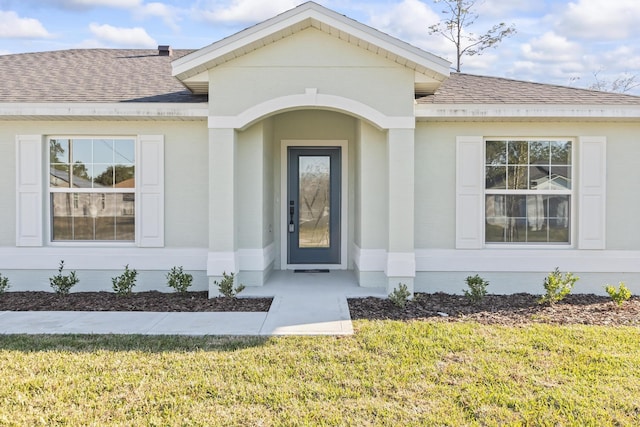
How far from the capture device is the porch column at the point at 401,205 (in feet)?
24.2

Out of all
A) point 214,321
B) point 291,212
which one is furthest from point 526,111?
point 214,321

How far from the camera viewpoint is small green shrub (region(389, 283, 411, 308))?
6.70 metres

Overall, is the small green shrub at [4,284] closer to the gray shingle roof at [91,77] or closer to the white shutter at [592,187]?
the gray shingle roof at [91,77]

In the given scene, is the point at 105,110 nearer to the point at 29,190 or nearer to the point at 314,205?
the point at 29,190

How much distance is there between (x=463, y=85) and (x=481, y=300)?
4.37 metres

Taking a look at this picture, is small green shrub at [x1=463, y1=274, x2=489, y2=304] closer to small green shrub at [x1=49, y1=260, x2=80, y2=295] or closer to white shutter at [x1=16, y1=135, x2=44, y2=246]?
small green shrub at [x1=49, y1=260, x2=80, y2=295]

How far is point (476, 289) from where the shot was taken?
7.19 m

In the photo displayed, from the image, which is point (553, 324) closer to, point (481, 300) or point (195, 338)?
point (481, 300)

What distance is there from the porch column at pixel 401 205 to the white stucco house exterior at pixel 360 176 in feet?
0.08

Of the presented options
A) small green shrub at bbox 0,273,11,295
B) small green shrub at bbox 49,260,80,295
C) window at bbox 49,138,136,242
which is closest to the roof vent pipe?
window at bbox 49,138,136,242

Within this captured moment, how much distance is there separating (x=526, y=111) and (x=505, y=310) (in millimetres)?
3394

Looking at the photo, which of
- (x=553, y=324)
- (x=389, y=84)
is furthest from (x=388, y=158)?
(x=553, y=324)

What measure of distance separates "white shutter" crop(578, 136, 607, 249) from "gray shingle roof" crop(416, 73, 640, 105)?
0.74 m

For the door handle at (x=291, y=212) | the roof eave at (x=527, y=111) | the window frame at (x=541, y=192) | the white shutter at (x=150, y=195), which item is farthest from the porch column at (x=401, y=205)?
the white shutter at (x=150, y=195)
